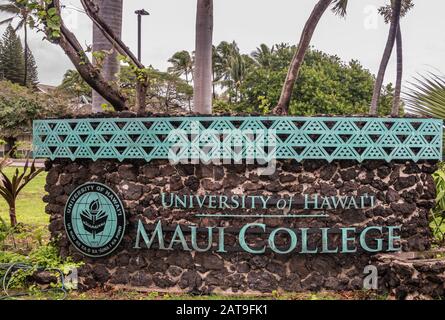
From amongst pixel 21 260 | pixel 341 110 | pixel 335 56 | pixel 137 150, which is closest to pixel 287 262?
pixel 137 150

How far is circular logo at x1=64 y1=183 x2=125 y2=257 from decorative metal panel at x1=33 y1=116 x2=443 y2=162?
19.6 inches

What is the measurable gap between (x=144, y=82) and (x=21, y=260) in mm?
3086

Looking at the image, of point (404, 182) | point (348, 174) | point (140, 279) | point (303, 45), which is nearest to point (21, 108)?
point (303, 45)

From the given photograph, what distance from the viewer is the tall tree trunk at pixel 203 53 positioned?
8.79 m

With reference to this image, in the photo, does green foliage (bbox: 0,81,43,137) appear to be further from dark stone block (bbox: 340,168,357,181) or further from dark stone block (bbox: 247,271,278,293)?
dark stone block (bbox: 340,168,357,181)

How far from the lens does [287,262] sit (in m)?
6.06

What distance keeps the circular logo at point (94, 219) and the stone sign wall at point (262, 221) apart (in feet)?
0.41

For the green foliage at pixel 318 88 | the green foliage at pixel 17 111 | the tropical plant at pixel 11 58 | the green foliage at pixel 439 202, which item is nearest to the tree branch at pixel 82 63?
the green foliage at pixel 439 202

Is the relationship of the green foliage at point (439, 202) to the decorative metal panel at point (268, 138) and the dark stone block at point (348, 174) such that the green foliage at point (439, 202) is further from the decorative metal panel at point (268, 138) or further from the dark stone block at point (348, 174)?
the dark stone block at point (348, 174)

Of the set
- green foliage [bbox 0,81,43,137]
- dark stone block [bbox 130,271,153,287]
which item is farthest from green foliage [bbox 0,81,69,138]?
dark stone block [bbox 130,271,153,287]

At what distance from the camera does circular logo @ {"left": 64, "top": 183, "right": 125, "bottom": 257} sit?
6176 mm

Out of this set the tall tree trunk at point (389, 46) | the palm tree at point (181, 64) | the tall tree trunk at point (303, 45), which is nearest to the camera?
the tall tree trunk at point (303, 45)

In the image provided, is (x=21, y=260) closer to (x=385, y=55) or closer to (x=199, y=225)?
(x=199, y=225)

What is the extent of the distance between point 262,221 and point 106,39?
4.69 meters
